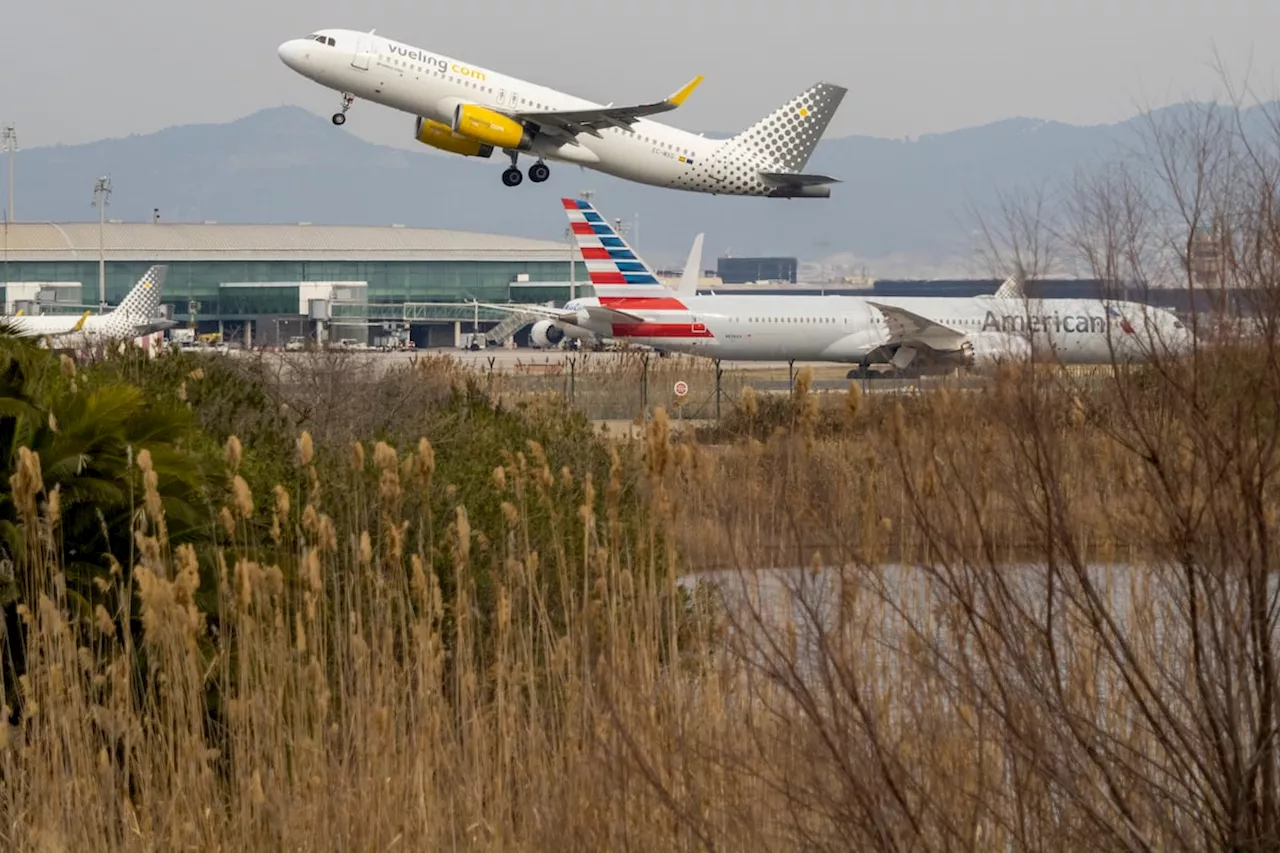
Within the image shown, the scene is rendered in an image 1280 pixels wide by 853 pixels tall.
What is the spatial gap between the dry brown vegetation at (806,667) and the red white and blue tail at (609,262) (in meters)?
41.9

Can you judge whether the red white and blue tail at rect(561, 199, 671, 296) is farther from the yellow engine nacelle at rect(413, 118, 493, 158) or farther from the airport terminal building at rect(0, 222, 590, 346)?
the airport terminal building at rect(0, 222, 590, 346)

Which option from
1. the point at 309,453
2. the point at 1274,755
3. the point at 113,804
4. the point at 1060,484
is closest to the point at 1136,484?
the point at 1060,484

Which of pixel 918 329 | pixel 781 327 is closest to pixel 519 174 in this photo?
pixel 781 327

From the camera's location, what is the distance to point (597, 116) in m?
44.6

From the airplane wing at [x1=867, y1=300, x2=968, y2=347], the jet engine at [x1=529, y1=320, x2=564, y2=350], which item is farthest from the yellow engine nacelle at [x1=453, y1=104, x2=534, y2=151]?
the jet engine at [x1=529, y1=320, x2=564, y2=350]

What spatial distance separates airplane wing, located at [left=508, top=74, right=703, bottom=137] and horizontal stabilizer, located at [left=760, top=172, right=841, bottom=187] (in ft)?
15.5

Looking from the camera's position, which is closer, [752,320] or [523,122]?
[523,122]

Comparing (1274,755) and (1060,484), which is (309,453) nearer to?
(1060,484)

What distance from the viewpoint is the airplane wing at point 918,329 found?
48031mm

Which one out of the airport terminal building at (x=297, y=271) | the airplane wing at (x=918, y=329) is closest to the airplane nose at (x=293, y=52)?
the airplane wing at (x=918, y=329)

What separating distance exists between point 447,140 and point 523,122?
2.01m

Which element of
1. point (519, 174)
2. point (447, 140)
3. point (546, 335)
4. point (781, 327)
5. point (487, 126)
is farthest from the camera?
point (546, 335)

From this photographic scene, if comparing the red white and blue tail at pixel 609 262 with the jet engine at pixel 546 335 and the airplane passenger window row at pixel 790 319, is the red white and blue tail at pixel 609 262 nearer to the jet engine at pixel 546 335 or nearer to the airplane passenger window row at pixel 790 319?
the airplane passenger window row at pixel 790 319

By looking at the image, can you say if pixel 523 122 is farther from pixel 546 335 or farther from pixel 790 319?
pixel 546 335
